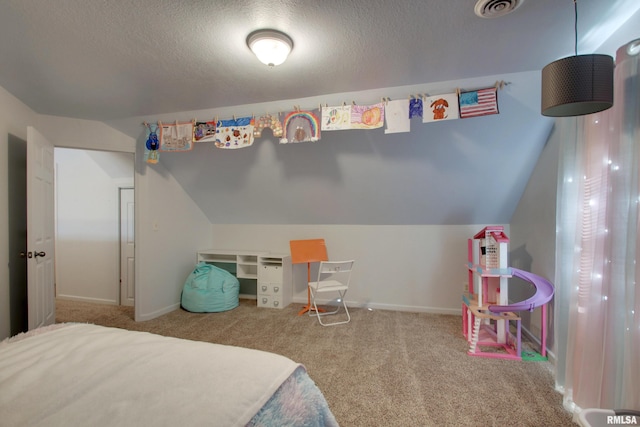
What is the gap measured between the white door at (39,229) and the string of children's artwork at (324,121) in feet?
2.85

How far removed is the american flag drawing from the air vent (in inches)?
28.9

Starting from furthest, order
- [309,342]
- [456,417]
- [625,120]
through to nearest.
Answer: [309,342]
[456,417]
[625,120]

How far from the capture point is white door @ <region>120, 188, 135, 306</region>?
4.18 m

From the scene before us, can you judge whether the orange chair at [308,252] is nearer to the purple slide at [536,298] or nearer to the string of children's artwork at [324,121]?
the string of children's artwork at [324,121]

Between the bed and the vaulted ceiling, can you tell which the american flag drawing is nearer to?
the vaulted ceiling

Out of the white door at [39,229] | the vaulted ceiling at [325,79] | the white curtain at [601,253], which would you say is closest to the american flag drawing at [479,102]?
the vaulted ceiling at [325,79]

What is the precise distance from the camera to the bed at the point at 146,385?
95 cm

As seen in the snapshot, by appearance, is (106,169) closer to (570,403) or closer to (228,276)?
(228,276)

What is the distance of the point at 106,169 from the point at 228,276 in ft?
7.43

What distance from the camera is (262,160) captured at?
352 centimetres

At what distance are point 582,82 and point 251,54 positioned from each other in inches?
72.7

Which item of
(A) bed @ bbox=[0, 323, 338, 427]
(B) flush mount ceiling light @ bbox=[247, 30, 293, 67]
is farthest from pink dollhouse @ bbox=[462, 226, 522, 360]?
(B) flush mount ceiling light @ bbox=[247, 30, 293, 67]

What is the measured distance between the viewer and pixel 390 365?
8.18ft

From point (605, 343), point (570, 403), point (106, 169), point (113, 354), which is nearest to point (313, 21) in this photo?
point (113, 354)
